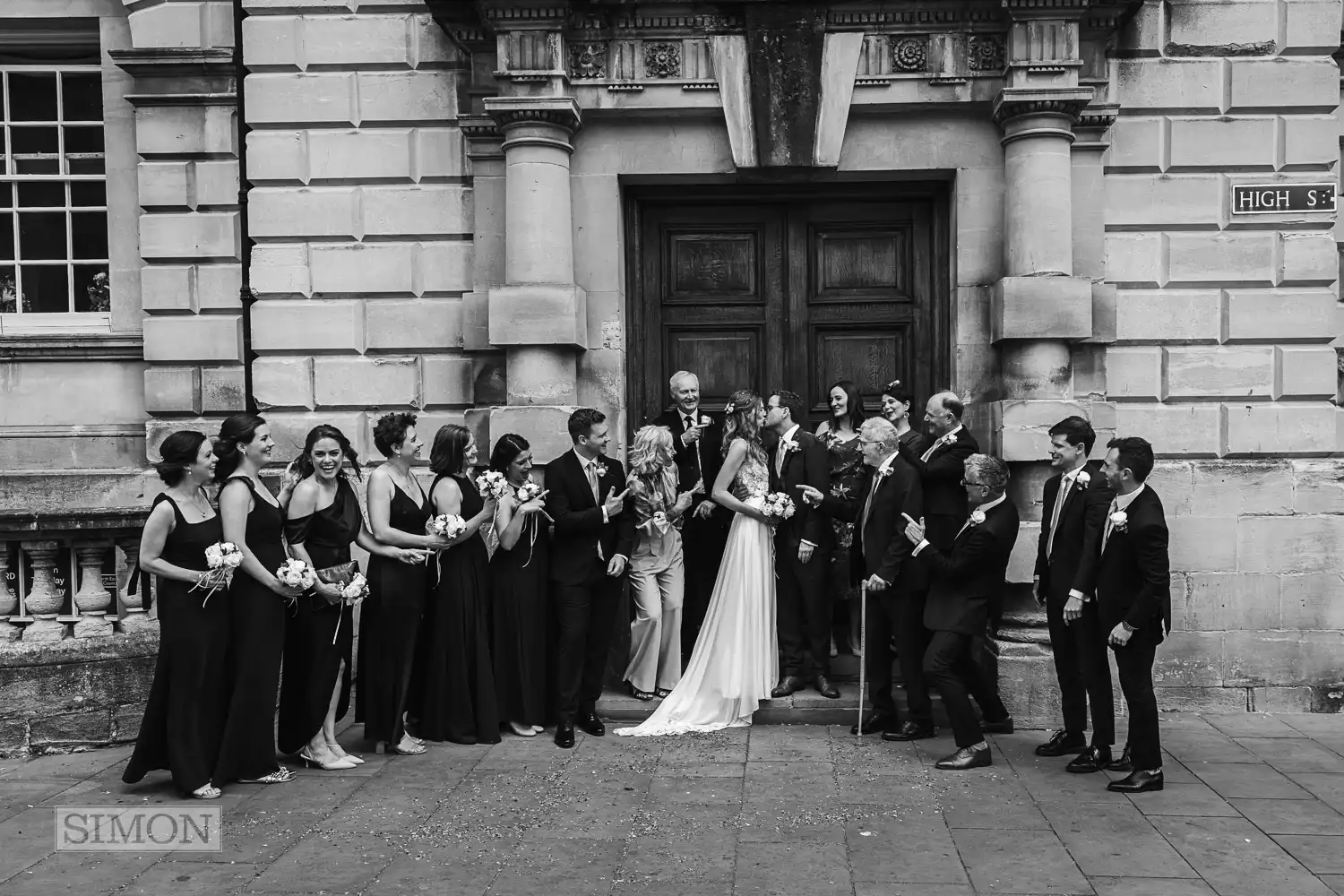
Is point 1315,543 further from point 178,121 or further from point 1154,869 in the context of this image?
point 178,121

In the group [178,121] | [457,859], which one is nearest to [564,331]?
[178,121]

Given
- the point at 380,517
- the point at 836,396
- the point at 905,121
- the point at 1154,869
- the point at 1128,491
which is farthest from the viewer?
the point at 905,121

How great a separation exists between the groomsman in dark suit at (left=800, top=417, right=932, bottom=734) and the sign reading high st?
3.62 m

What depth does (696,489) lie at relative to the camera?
27.8 ft

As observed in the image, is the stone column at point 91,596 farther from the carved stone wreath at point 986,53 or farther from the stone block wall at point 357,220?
the carved stone wreath at point 986,53

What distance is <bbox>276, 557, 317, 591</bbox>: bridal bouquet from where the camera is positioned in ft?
21.8

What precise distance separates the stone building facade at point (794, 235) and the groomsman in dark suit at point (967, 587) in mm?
1409

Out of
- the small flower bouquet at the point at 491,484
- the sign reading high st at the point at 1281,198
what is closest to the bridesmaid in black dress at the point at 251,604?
the small flower bouquet at the point at 491,484

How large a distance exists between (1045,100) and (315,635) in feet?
21.4

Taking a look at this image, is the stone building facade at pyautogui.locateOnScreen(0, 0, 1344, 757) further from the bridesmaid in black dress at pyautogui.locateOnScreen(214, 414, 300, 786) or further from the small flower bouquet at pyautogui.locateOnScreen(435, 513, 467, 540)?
the bridesmaid in black dress at pyautogui.locateOnScreen(214, 414, 300, 786)

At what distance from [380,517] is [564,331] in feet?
7.62

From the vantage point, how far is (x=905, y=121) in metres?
9.16

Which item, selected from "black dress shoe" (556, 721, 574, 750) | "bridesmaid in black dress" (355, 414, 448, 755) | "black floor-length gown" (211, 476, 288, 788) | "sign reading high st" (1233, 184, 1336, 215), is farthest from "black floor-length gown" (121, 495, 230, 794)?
"sign reading high st" (1233, 184, 1336, 215)

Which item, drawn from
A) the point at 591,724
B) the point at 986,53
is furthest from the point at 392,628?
the point at 986,53
